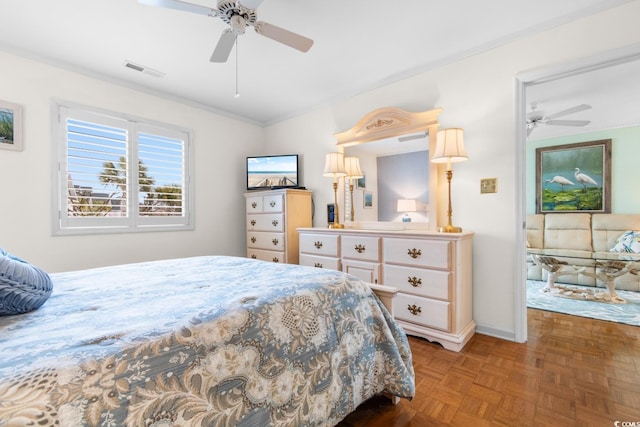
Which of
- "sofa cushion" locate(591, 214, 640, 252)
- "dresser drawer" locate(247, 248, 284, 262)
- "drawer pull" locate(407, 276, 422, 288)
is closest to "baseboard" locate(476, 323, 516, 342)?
"drawer pull" locate(407, 276, 422, 288)

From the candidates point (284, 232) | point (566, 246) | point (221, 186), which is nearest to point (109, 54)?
point (221, 186)

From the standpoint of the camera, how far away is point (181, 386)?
765 millimetres

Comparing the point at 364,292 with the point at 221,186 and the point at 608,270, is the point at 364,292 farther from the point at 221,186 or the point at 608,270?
the point at 608,270

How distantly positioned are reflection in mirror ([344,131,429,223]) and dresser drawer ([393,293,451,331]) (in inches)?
31.4

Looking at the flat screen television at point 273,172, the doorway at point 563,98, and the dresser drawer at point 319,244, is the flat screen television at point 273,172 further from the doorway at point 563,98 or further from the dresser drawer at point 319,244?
the doorway at point 563,98

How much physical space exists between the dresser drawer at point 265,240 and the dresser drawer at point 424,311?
1609 millimetres

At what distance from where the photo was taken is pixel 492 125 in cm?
245

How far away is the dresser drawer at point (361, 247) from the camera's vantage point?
2.61 m

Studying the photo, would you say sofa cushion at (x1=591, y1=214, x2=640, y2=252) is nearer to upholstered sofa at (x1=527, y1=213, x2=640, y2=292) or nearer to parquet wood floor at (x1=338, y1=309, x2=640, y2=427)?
upholstered sofa at (x1=527, y1=213, x2=640, y2=292)

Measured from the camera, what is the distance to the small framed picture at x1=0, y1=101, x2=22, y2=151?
94.2 inches

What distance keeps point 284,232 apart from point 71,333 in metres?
2.67

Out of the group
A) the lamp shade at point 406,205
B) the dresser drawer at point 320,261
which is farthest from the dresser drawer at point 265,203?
the lamp shade at point 406,205

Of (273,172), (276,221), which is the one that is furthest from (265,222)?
(273,172)

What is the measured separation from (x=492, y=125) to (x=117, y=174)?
12.2 feet
